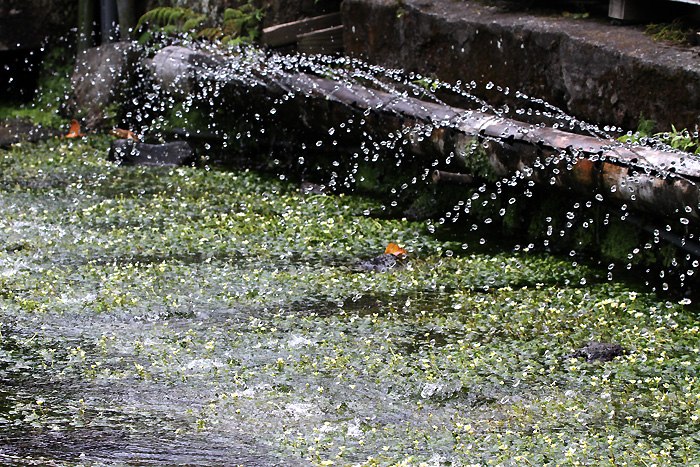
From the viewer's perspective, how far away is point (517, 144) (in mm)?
7891

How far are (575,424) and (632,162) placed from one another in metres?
2.67

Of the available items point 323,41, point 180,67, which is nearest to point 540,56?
point 323,41

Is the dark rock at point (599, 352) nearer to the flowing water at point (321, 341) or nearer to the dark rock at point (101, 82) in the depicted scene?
the flowing water at point (321, 341)

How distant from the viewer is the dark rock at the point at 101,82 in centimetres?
1439

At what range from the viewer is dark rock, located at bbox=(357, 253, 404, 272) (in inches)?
306

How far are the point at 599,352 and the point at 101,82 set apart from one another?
36.5ft

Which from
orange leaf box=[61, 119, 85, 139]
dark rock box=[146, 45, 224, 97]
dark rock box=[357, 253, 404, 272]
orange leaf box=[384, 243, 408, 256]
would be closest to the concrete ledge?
dark rock box=[146, 45, 224, 97]

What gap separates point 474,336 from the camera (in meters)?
6.23

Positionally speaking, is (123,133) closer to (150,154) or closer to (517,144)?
(150,154)

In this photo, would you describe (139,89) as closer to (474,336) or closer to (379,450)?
(474,336)

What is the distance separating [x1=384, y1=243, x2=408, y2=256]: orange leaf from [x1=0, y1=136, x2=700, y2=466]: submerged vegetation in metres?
0.24

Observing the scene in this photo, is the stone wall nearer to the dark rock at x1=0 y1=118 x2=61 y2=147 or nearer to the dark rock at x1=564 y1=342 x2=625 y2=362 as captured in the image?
the dark rock at x1=0 y1=118 x2=61 y2=147

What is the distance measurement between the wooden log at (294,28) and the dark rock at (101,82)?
115 inches

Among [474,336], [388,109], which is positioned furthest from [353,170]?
[474,336]
